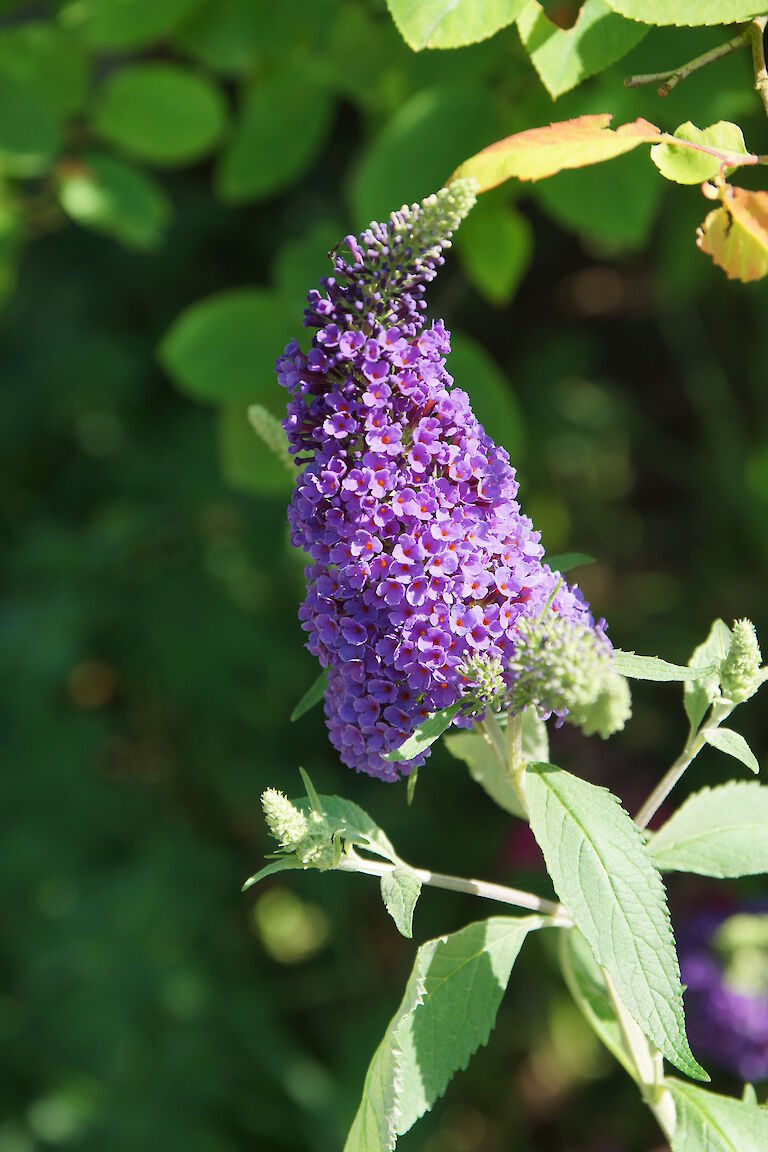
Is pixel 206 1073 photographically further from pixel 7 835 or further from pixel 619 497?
pixel 619 497

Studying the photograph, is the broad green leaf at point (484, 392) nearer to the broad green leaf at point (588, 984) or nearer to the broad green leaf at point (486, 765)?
the broad green leaf at point (486, 765)

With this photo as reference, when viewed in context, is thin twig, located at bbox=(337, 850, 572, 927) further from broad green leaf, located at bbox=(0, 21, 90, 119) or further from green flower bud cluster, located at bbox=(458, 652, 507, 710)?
broad green leaf, located at bbox=(0, 21, 90, 119)

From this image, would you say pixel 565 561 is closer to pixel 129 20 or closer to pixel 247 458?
pixel 247 458

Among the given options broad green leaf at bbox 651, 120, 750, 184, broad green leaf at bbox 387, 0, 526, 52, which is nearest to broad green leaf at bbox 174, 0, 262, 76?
broad green leaf at bbox 387, 0, 526, 52

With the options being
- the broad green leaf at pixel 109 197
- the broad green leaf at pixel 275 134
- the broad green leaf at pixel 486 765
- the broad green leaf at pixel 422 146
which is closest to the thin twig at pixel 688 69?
the broad green leaf at pixel 422 146

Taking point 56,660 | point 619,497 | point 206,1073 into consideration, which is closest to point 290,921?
point 206,1073
